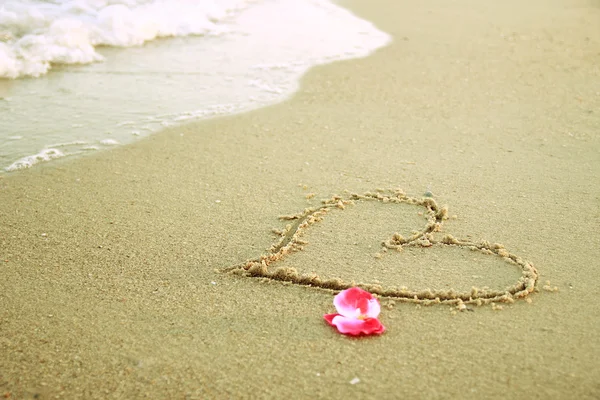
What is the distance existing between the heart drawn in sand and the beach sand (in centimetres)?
4

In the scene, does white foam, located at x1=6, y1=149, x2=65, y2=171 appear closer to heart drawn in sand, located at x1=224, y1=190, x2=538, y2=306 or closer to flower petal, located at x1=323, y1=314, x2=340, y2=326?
heart drawn in sand, located at x1=224, y1=190, x2=538, y2=306

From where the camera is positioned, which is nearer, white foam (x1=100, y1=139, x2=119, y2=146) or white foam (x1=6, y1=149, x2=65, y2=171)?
white foam (x1=6, y1=149, x2=65, y2=171)

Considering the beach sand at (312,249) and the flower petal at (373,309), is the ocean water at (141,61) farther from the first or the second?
the flower petal at (373,309)

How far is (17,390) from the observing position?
5.56 ft

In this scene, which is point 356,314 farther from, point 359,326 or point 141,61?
point 141,61

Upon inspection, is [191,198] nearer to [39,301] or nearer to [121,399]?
[39,301]

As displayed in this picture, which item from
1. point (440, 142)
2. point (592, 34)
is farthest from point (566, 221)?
point (592, 34)

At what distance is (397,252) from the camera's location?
2.41 metres

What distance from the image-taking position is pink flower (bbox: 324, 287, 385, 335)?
1895mm

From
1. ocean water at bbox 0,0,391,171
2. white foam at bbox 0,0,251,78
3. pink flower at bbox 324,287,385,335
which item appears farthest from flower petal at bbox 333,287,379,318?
white foam at bbox 0,0,251,78

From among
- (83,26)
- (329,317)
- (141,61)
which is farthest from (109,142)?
(83,26)

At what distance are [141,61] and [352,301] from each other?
382cm

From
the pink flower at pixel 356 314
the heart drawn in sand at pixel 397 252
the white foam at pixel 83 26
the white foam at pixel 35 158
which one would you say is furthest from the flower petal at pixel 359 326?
the white foam at pixel 83 26

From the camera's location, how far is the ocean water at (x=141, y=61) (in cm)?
372
